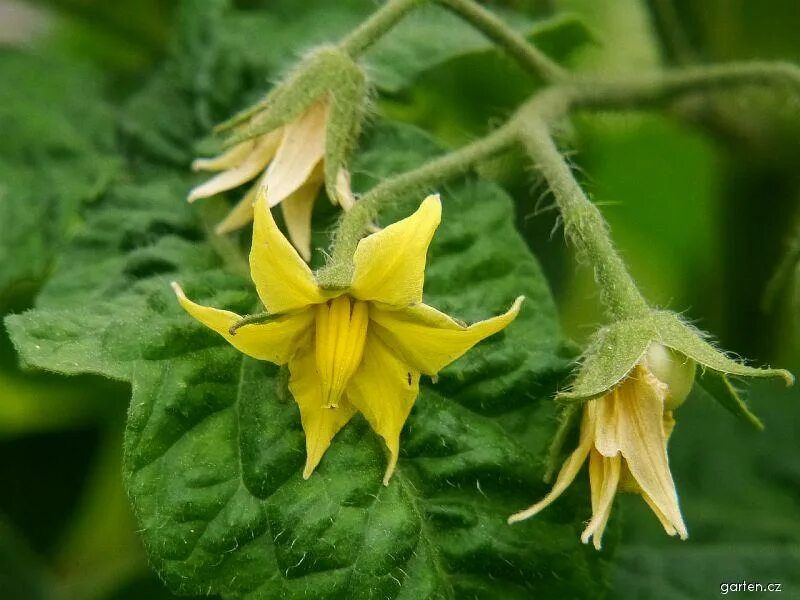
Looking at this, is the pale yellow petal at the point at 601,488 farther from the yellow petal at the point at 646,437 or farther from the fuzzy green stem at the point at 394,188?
the fuzzy green stem at the point at 394,188

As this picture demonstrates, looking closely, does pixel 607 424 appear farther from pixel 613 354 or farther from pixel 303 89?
pixel 303 89

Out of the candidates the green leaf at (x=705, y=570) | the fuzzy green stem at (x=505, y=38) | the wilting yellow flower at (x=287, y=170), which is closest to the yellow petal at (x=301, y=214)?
the wilting yellow flower at (x=287, y=170)

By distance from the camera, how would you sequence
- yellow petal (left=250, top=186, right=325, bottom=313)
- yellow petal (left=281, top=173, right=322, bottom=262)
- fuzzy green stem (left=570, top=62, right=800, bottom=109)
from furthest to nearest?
fuzzy green stem (left=570, top=62, right=800, bottom=109), yellow petal (left=281, top=173, right=322, bottom=262), yellow petal (left=250, top=186, right=325, bottom=313)

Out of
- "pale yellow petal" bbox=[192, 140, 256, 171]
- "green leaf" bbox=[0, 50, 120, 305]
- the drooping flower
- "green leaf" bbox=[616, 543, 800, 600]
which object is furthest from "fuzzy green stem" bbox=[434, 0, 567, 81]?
"green leaf" bbox=[616, 543, 800, 600]

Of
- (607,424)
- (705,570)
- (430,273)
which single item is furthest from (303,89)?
(705,570)

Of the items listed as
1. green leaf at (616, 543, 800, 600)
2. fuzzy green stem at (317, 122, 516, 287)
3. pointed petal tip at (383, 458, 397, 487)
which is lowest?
green leaf at (616, 543, 800, 600)

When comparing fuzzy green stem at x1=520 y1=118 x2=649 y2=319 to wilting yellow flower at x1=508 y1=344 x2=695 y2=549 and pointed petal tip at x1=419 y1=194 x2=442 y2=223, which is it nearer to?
wilting yellow flower at x1=508 y1=344 x2=695 y2=549
